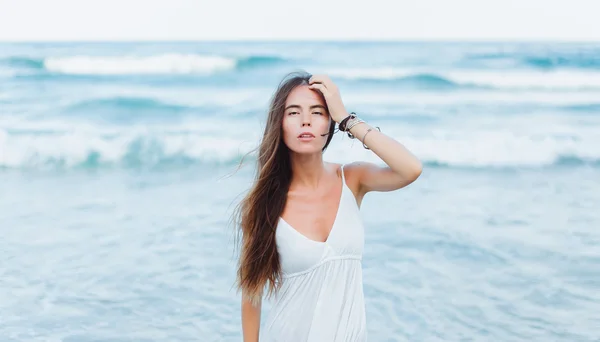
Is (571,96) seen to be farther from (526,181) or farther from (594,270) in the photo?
(594,270)

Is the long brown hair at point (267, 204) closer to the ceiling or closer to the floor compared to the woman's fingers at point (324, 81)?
closer to the floor

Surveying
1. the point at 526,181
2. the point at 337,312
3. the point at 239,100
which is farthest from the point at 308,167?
the point at 239,100

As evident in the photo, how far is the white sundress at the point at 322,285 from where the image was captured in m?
2.43

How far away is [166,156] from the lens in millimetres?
11531

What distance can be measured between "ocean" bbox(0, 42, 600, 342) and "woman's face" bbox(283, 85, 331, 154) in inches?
21.6

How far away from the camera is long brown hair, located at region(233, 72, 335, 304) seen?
8.35 ft

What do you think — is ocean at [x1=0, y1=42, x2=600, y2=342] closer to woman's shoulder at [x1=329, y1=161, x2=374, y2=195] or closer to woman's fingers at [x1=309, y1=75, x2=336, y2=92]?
woman's shoulder at [x1=329, y1=161, x2=374, y2=195]

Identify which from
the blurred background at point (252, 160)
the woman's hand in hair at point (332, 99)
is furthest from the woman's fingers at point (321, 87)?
the blurred background at point (252, 160)

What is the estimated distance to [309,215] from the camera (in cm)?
255

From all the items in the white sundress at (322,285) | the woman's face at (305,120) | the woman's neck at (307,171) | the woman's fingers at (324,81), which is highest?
the woman's fingers at (324,81)

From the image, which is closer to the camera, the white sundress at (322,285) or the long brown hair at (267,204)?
the white sundress at (322,285)

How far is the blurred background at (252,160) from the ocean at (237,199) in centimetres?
3

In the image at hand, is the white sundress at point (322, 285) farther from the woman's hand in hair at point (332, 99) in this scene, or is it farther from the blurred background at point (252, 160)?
the blurred background at point (252, 160)

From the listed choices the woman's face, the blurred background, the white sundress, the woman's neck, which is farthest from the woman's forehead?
the blurred background
